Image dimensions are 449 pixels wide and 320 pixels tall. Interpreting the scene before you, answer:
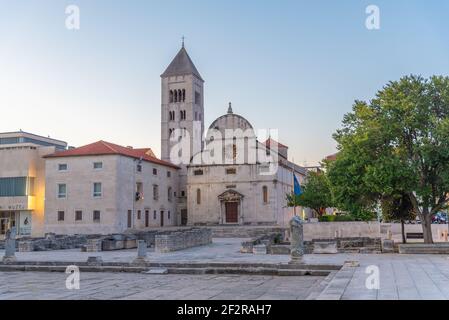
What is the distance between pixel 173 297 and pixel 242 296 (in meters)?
1.88

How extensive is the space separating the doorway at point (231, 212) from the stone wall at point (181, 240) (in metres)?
19.7

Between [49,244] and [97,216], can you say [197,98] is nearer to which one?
[97,216]

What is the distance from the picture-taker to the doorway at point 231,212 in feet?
186

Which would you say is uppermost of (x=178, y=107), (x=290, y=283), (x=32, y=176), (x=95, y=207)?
(x=178, y=107)

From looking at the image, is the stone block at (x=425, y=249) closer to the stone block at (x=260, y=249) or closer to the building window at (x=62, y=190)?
the stone block at (x=260, y=249)

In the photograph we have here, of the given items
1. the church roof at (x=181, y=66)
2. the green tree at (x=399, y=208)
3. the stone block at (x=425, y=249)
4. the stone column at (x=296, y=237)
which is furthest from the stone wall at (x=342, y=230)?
the church roof at (x=181, y=66)

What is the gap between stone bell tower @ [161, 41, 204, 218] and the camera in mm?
72188

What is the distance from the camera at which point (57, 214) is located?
51062 mm

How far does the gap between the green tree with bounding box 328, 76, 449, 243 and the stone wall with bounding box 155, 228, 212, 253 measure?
10.1 m

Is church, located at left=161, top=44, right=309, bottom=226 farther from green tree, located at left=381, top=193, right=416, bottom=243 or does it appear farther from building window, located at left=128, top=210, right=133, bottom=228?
green tree, located at left=381, top=193, right=416, bottom=243

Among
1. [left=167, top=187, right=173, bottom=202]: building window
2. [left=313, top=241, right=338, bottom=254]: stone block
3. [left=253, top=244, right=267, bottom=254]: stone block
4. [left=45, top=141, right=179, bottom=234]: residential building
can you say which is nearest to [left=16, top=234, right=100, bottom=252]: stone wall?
[left=253, top=244, right=267, bottom=254]: stone block
